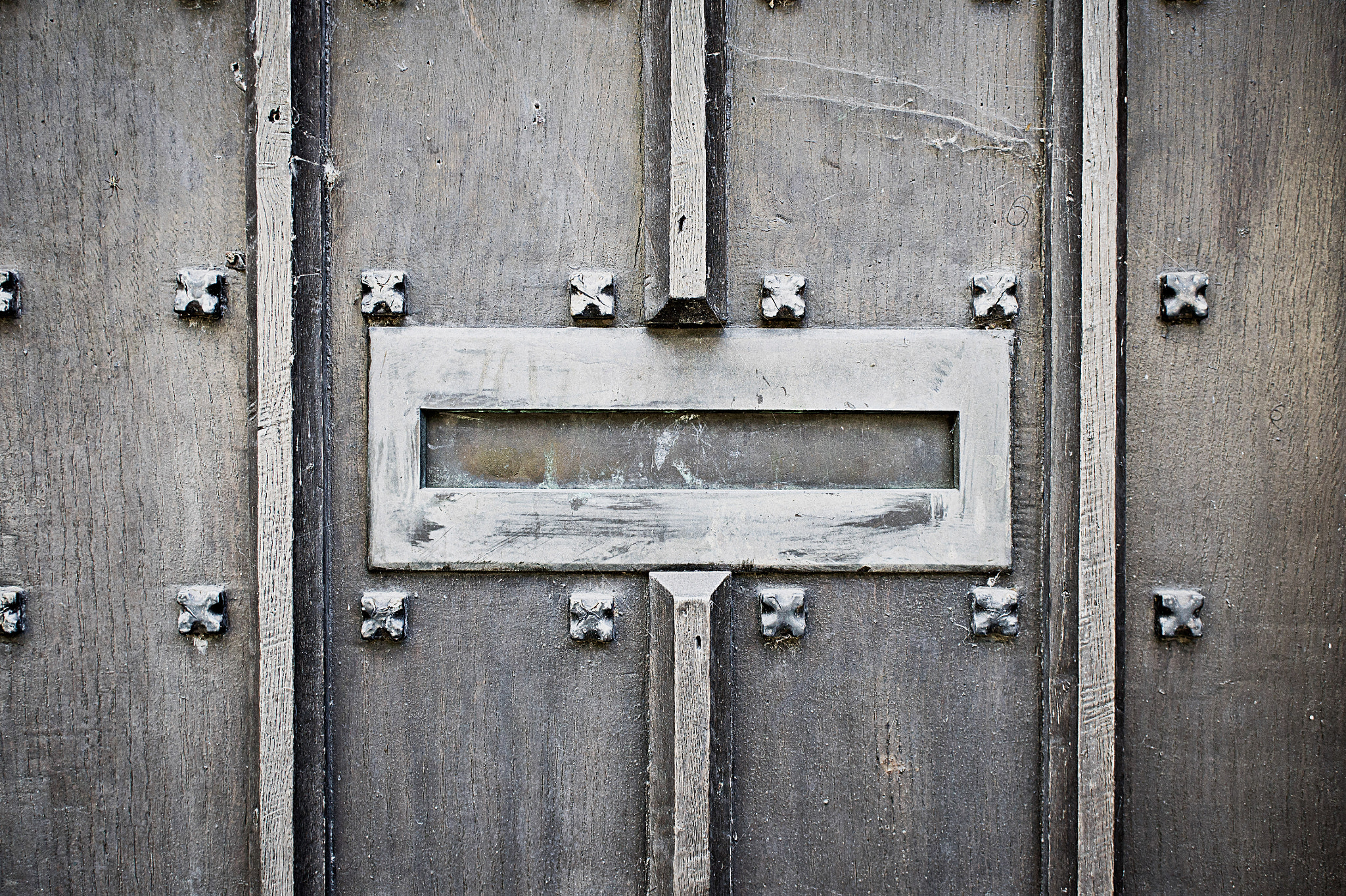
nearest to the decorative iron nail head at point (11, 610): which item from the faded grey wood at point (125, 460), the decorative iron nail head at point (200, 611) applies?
the faded grey wood at point (125, 460)

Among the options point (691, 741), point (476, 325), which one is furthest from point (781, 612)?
point (476, 325)

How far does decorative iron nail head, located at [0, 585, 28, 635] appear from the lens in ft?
2.85

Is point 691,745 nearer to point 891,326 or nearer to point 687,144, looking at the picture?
point 891,326

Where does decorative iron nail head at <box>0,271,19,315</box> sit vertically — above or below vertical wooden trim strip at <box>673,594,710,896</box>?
above

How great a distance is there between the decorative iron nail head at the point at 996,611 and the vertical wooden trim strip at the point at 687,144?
49 centimetres

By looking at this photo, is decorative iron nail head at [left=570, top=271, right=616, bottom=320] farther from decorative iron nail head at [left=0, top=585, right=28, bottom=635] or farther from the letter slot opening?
decorative iron nail head at [left=0, top=585, right=28, bottom=635]

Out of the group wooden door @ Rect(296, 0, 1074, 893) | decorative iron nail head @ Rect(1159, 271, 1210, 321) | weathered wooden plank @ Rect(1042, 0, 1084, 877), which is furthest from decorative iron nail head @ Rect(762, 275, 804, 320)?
decorative iron nail head @ Rect(1159, 271, 1210, 321)

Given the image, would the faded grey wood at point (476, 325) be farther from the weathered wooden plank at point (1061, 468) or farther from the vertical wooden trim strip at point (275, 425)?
the weathered wooden plank at point (1061, 468)

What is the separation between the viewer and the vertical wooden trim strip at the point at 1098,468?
86cm

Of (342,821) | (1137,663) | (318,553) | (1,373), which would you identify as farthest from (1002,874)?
(1,373)

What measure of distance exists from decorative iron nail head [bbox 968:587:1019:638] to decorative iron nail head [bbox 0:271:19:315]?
1139 millimetres

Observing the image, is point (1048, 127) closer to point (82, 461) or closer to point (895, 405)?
point (895, 405)

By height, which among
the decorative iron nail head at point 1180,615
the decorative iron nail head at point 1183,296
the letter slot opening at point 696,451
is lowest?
the decorative iron nail head at point 1180,615

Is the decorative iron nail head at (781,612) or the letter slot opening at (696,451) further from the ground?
the letter slot opening at (696,451)
